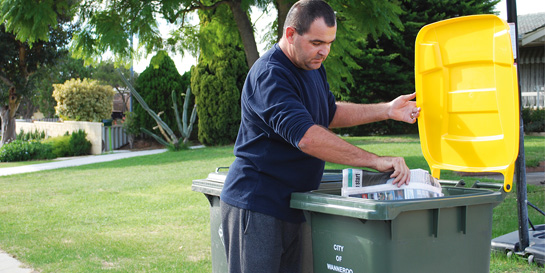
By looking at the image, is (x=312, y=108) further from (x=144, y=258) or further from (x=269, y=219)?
(x=144, y=258)

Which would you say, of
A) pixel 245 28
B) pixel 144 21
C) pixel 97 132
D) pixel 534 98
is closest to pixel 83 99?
pixel 97 132

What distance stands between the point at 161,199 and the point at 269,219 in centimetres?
585

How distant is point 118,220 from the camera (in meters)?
6.71

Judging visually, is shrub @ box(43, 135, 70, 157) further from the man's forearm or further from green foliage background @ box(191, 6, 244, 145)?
the man's forearm

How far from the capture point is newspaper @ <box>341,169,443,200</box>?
237 centimetres

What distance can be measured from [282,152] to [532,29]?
1868cm

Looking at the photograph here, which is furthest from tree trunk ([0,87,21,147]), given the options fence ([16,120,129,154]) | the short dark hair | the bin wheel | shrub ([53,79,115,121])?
the short dark hair

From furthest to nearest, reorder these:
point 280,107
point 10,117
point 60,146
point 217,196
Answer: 1. point 10,117
2. point 60,146
3. point 217,196
4. point 280,107

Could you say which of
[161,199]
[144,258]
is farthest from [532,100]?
[144,258]

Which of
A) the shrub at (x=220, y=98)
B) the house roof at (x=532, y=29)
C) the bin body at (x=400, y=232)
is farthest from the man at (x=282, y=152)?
the shrub at (x=220, y=98)

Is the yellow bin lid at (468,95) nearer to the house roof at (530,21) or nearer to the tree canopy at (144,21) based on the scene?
the tree canopy at (144,21)

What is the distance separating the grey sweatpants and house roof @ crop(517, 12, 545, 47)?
44.4 feet

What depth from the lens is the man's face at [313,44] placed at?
238 cm

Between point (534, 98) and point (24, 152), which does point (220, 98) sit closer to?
point (24, 152)
